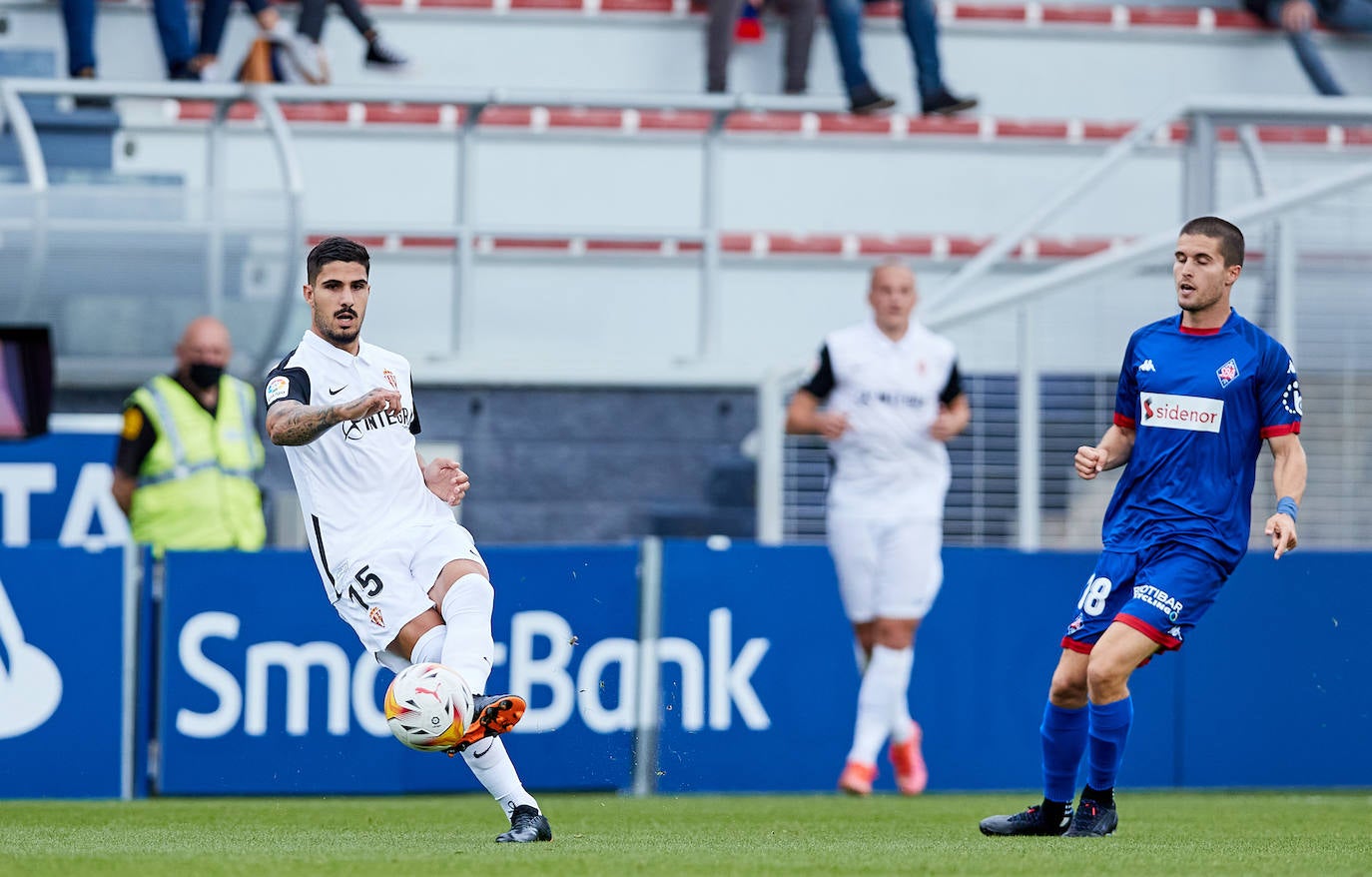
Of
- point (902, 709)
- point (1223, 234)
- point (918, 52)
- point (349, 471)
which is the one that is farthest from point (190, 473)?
point (918, 52)

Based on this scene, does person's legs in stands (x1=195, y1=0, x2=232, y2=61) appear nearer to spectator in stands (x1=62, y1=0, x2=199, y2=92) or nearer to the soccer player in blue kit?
spectator in stands (x1=62, y1=0, x2=199, y2=92)

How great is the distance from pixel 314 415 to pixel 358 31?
7.83 meters

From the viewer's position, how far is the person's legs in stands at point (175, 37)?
1332 centimetres

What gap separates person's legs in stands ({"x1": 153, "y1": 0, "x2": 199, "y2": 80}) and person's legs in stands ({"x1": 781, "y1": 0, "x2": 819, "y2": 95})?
363 centimetres

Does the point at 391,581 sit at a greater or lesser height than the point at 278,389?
lesser

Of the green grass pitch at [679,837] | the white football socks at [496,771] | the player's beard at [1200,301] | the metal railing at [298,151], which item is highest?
the metal railing at [298,151]

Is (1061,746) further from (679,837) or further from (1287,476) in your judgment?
(679,837)

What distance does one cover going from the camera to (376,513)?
6.80 meters

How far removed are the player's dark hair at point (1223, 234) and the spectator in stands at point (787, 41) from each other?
7182 mm

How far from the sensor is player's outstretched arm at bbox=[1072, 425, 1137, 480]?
706 centimetres

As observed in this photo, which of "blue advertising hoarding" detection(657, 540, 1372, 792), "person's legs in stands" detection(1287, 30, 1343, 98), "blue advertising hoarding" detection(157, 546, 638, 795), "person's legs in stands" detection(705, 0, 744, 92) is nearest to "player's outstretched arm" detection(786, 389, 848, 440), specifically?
"blue advertising hoarding" detection(657, 540, 1372, 792)

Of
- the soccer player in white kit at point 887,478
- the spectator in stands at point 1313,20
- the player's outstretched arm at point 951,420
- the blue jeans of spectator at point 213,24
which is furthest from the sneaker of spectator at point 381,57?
the spectator in stands at point 1313,20

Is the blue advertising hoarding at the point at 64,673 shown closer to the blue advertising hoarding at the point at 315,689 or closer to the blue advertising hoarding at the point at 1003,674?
the blue advertising hoarding at the point at 315,689

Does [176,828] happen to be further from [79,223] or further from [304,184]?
[304,184]
